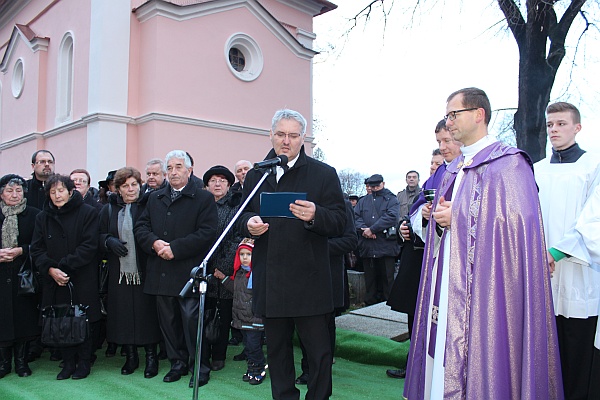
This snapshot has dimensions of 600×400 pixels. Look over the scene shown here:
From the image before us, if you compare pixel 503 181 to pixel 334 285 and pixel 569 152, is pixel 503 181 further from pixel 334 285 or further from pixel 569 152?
pixel 334 285

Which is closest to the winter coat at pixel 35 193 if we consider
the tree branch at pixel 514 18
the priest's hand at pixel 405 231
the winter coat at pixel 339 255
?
the winter coat at pixel 339 255

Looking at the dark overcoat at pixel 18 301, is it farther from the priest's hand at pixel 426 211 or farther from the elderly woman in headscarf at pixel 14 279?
the priest's hand at pixel 426 211

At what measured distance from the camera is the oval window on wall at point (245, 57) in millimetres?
14977

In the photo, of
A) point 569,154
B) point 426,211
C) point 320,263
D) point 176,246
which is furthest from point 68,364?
point 569,154

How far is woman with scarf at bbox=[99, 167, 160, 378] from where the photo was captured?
5172 mm

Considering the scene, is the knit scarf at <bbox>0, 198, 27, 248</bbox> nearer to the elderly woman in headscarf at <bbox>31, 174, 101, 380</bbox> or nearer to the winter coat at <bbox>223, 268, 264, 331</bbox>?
the elderly woman in headscarf at <bbox>31, 174, 101, 380</bbox>

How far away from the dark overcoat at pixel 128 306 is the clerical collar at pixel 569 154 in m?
3.74

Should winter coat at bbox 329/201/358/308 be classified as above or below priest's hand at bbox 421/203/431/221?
below

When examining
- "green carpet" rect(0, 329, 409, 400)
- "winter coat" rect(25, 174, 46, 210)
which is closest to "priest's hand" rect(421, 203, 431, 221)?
"green carpet" rect(0, 329, 409, 400)

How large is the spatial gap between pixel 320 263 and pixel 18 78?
17.8m

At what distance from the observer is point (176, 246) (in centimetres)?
482

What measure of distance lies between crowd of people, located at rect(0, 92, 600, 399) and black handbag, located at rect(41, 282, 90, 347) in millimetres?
244

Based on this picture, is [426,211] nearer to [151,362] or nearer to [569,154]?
[569,154]

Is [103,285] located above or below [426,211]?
below
